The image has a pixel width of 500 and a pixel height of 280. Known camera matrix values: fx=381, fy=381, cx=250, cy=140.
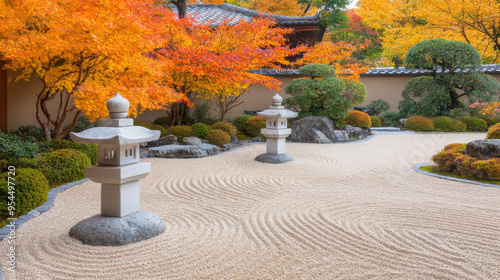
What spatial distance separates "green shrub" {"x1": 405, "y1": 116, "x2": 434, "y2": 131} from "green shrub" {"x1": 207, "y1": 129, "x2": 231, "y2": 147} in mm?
8146

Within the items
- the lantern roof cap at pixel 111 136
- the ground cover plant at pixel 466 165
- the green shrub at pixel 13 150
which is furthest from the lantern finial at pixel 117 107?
the ground cover plant at pixel 466 165

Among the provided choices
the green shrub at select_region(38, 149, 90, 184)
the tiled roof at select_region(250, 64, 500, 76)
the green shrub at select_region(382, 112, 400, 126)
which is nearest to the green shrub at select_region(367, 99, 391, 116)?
the green shrub at select_region(382, 112, 400, 126)

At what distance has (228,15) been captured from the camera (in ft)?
59.8

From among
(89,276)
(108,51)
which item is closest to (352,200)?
(89,276)

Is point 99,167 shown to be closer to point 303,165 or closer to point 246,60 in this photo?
point 303,165

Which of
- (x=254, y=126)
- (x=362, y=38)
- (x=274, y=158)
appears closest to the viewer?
(x=274, y=158)

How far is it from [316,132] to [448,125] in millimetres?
6081

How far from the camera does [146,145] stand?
10742 millimetres

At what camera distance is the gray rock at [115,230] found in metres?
3.76

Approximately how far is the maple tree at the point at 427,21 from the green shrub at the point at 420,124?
3.99 m

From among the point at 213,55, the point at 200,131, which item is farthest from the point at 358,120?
the point at 213,55

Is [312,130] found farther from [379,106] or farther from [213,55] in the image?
[379,106]

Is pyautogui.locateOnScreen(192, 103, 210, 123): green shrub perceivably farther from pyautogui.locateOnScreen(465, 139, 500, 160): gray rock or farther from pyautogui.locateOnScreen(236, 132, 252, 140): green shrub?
pyautogui.locateOnScreen(465, 139, 500, 160): gray rock

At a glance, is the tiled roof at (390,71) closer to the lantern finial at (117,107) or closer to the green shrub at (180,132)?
the green shrub at (180,132)
